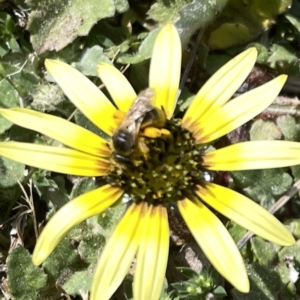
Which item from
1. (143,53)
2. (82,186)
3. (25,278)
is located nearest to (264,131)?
(143,53)

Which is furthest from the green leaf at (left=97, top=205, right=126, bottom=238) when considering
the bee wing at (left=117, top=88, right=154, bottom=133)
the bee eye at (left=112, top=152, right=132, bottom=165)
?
the bee wing at (left=117, top=88, right=154, bottom=133)

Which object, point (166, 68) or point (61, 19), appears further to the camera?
point (61, 19)

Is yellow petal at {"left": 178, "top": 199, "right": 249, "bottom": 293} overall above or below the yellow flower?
below

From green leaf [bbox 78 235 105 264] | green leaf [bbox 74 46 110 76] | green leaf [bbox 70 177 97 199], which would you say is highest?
green leaf [bbox 74 46 110 76]

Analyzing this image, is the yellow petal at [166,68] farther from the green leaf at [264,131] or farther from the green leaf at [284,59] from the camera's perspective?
the green leaf at [284,59]

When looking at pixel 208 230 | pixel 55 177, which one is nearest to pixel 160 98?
pixel 208 230

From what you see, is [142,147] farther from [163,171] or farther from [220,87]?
[220,87]

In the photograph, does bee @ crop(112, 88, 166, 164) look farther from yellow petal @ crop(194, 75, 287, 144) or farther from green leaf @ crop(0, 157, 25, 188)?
green leaf @ crop(0, 157, 25, 188)

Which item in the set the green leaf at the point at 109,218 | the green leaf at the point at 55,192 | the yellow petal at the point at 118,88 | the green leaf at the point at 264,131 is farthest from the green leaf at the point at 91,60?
the green leaf at the point at 264,131
